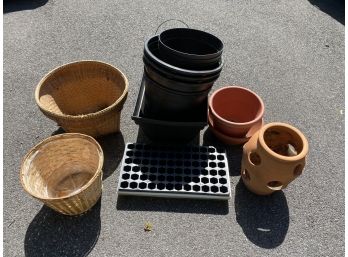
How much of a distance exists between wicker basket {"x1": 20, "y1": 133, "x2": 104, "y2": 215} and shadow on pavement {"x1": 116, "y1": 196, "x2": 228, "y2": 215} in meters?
0.20

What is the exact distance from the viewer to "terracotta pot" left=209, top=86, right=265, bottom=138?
213 cm

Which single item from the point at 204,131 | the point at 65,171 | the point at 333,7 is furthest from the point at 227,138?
the point at 333,7

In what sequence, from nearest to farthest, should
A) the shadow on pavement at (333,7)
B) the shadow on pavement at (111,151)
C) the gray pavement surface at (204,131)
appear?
the gray pavement surface at (204,131)
the shadow on pavement at (111,151)
the shadow on pavement at (333,7)

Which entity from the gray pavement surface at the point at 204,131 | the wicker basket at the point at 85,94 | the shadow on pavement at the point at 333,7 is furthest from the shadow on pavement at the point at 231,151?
the shadow on pavement at the point at 333,7

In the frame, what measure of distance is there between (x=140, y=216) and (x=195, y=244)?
387 mm

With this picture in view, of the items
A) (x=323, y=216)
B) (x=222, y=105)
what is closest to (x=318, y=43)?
(x=222, y=105)

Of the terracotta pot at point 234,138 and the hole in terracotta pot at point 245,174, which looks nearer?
the hole in terracotta pot at point 245,174

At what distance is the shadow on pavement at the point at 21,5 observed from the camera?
3.63 meters

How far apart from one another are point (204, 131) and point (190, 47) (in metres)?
0.69

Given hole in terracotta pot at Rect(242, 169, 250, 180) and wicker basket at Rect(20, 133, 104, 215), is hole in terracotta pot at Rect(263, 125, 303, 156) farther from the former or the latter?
wicker basket at Rect(20, 133, 104, 215)

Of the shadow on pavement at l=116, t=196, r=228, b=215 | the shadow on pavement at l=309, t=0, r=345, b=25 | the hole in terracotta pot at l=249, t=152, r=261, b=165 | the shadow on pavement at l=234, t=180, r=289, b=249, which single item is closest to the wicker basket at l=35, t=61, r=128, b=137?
the shadow on pavement at l=116, t=196, r=228, b=215

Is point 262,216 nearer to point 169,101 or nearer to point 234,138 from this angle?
point 234,138

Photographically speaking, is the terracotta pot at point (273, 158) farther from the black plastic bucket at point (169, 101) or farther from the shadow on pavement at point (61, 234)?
the shadow on pavement at point (61, 234)

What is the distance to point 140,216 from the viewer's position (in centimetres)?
188
